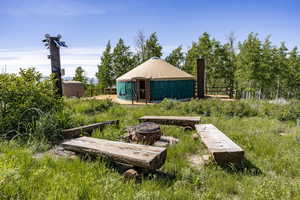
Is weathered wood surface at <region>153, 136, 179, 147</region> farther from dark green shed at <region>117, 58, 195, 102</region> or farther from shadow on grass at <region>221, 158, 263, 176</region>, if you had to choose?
dark green shed at <region>117, 58, 195, 102</region>

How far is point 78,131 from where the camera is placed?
386 cm

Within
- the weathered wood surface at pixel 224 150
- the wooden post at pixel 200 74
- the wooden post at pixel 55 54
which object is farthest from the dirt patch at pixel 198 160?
the wooden post at pixel 200 74

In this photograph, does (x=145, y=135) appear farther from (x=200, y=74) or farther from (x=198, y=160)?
(x=200, y=74)

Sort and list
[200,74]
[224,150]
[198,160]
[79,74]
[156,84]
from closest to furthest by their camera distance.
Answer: [224,150], [198,160], [156,84], [200,74], [79,74]

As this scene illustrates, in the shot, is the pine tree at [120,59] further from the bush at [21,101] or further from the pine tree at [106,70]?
A: the bush at [21,101]

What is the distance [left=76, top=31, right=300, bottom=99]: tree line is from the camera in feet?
55.9

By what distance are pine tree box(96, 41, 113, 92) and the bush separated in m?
17.4

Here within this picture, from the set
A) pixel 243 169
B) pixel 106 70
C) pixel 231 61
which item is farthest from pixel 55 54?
pixel 231 61

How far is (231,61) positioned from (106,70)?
586 inches

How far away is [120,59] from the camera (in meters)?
21.5

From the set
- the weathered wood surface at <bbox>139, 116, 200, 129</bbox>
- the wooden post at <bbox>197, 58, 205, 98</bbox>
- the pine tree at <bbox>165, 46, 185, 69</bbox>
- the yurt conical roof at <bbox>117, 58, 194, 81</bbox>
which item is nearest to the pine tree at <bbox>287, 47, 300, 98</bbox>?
the pine tree at <bbox>165, 46, 185, 69</bbox>

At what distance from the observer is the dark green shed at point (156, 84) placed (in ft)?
40.9

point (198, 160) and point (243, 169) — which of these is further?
point (198, 160)

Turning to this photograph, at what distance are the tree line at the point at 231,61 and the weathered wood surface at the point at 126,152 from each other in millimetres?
14589
